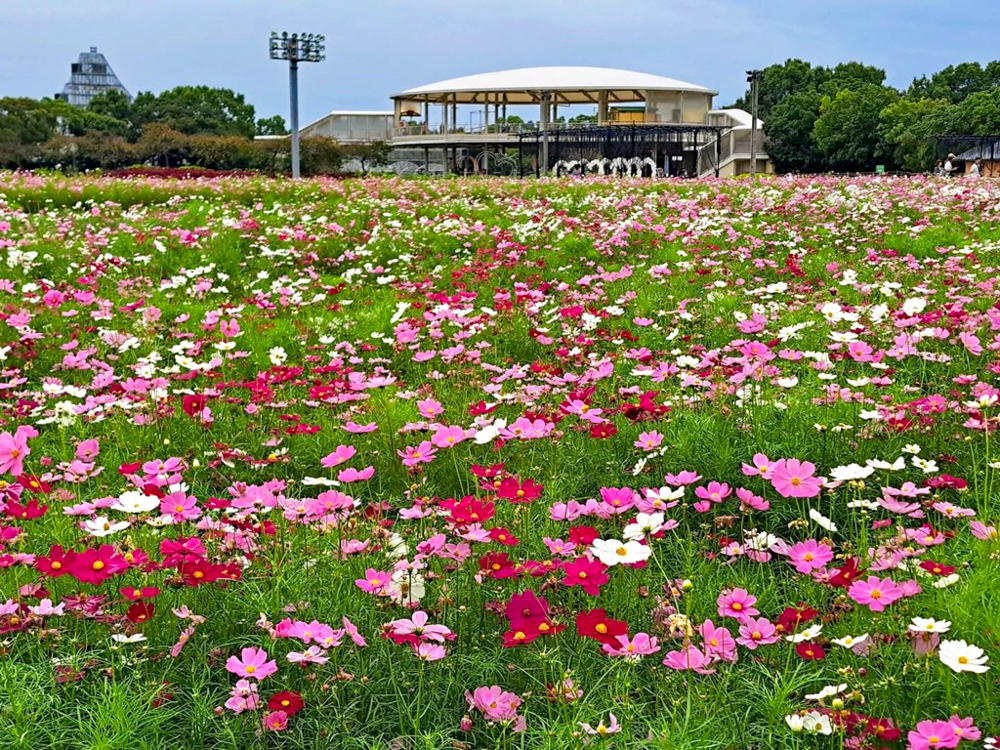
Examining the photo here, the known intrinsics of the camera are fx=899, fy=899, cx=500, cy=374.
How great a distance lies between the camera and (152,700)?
5.47ft

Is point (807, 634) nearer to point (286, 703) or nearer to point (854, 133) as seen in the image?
point (286, 703)

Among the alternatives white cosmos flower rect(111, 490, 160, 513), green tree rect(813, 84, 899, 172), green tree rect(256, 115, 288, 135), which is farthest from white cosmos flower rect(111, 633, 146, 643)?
green tree rect(256, 115, 288, 135)

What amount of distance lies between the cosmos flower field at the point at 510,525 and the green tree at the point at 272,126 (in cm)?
8755

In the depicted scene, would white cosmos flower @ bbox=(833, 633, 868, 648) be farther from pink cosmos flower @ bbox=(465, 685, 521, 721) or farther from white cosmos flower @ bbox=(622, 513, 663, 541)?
pink cosmos flower @ bbox=(465, 685, 521, 721)

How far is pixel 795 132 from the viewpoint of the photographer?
6219 centimetres

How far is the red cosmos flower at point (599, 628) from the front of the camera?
1.47m

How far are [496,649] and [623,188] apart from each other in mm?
13142

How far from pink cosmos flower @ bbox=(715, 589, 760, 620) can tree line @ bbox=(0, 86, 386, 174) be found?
39002 mm

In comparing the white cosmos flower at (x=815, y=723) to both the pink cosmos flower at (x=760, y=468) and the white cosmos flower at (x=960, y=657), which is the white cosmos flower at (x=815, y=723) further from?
the pink cosmos flower at (x=760, y=468)

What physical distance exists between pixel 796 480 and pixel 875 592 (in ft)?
1.15

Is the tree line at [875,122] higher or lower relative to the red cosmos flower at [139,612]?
higher

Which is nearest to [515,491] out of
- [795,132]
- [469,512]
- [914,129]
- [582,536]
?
[469,512]

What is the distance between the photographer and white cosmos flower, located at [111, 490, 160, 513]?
1.89 m

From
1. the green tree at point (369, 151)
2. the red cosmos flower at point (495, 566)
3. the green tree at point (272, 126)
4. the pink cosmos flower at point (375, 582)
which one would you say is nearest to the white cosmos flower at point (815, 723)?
the red cosmos flower at point (495, 566)
